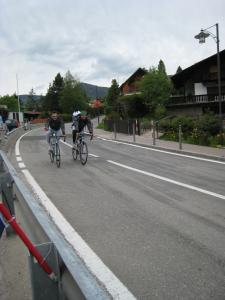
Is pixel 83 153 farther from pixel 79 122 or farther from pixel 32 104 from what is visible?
pixel 32 104

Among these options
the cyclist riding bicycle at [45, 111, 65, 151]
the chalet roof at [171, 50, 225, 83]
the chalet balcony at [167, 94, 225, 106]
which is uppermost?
the chalet roof at [171, 50, 225, 83]

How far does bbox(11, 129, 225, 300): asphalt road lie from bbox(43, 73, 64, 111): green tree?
114 metres

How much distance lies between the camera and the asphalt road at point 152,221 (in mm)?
4273

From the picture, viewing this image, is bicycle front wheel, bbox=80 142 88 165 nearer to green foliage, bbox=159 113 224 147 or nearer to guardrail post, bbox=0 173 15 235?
green foliage, bbox=159 113 224 147

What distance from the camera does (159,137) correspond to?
25.6 m

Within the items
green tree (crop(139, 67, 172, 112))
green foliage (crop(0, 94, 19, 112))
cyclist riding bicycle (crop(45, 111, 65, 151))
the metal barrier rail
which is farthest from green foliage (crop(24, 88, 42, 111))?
the metal barrier rail

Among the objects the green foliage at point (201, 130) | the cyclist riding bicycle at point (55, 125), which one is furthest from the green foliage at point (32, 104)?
the cyclist riding bicycle at point (55, 125)

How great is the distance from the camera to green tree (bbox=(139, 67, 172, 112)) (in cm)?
4469

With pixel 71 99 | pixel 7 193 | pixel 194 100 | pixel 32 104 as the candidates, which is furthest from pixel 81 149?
pixel 32 104

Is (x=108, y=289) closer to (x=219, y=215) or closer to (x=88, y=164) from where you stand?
(x=219, y=215)

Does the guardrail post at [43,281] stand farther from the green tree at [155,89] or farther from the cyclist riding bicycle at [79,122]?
the green tree at [155,89]

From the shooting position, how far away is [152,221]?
649 centimetres

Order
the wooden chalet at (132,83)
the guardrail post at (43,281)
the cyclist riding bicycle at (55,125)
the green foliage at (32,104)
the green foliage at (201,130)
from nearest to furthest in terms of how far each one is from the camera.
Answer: the guardrail post at (43,281), the cyclist riding bicycle at (55,125), the green foliage at (201,130), the wooden chalet at (132,83), the green foliage at (32,104)

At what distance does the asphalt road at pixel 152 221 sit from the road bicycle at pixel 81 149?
4.45 feet
